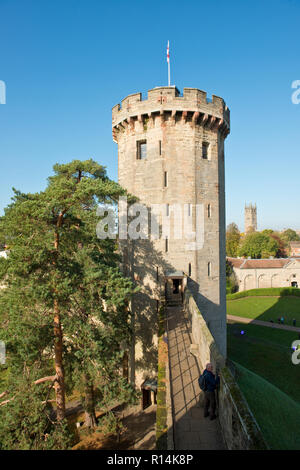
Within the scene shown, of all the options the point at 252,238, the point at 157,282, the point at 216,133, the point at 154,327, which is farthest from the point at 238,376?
the point at 252,238

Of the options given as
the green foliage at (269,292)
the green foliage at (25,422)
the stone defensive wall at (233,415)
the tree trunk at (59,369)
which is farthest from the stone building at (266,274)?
the stone defensive wall at (233,415)

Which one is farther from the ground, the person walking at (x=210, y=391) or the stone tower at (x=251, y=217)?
the stone tower at (x=251, y=217)

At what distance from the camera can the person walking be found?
647cm

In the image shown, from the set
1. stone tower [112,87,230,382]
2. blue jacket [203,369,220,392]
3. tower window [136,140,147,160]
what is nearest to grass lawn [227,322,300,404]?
stone tower [112,87,230,382]

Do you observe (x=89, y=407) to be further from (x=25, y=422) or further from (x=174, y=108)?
(x=174, y=108)

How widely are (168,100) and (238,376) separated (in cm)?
1732

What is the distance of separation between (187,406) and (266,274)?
5089cm

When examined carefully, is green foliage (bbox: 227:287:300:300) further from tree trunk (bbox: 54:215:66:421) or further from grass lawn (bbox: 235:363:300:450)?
tree trunk (bbox: 54:215:66:421)

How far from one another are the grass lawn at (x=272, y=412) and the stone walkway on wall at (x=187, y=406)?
573cm

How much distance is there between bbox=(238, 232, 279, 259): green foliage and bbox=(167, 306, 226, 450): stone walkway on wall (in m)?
66.0

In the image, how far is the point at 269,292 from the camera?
163 feet

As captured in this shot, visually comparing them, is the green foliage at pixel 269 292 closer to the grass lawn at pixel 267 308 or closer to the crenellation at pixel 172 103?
the grass lawn at pixel 267 308

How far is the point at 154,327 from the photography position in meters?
16.6

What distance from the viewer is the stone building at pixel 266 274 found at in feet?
173
